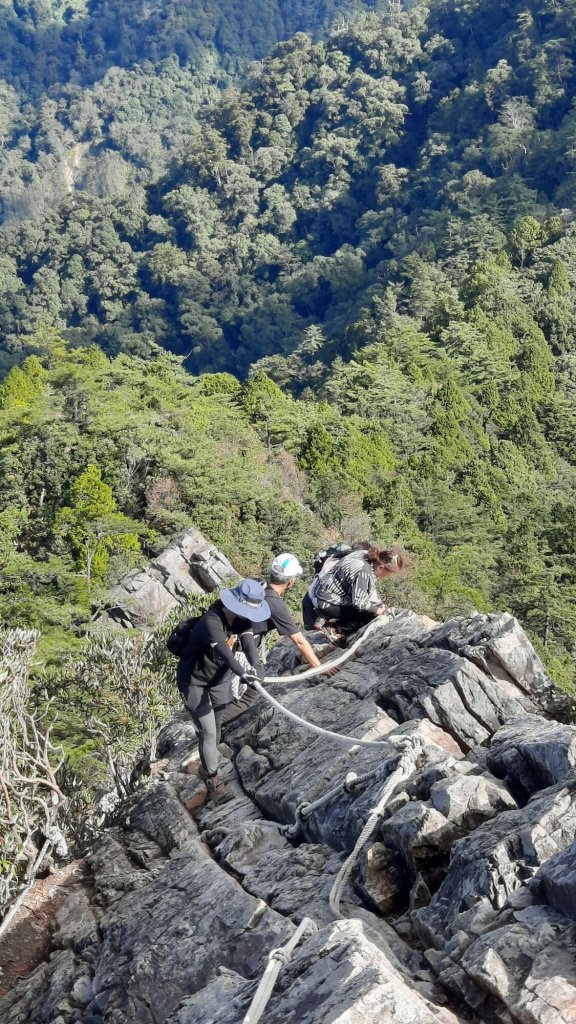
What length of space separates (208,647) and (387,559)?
1.94 metres

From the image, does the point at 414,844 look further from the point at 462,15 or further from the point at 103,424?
the point at 462,15

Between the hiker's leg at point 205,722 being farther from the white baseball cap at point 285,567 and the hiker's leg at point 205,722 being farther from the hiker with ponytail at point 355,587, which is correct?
the hiker with ponytail at point 355,587

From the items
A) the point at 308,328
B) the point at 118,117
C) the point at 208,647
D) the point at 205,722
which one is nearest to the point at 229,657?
the point at 208,647

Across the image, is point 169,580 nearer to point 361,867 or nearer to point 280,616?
point 280,616

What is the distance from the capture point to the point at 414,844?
5629mm

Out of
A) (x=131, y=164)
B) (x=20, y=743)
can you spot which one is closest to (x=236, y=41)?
(x=131, y=164)

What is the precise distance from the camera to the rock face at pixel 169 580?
22031 mm

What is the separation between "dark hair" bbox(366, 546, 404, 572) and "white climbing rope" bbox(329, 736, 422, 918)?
2282 mm

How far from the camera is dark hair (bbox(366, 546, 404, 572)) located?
8680 mm

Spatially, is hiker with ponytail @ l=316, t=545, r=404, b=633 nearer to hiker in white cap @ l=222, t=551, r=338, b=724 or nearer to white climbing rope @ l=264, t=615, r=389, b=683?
white climbing rope @ l=264, t=615, r=389, b=683

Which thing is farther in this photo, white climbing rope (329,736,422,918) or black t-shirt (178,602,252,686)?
black t-shirt (178,602,252,686)

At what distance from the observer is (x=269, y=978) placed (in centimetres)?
467

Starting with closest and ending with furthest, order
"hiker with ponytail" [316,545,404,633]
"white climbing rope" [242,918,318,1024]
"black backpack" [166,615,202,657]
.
Answer: 1. "white climbing rope" [242,918,318,1024]
2. "black backpack" [166,615,202,657]
3. "hiker with ponytail" [316,545,404,633]

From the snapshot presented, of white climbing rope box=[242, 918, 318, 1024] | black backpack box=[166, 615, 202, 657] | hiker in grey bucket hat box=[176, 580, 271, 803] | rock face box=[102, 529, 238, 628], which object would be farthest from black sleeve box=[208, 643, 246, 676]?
rock face box=[102, 529, 238, 628]
